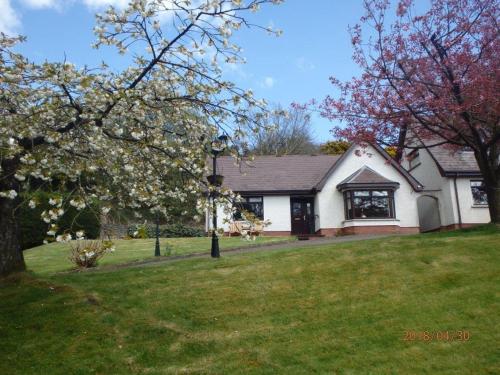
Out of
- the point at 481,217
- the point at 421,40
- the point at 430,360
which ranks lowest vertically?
the point at 430,360

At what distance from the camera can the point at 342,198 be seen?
89.3 ft

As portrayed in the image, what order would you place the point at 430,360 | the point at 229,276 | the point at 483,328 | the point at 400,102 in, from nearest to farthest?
the point at 430,360, the point at 483,328, the point at 229,276, the point at 400,102

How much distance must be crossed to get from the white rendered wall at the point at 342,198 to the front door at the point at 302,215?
1.58m

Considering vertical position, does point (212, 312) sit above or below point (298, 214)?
below

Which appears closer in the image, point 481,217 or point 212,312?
point 212,312

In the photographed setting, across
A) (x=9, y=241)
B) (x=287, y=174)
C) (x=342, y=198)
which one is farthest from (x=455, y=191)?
(x=9, y=241)

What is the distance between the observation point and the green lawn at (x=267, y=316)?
6.79 meters

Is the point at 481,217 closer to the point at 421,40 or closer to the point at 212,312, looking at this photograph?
the point at 421,40

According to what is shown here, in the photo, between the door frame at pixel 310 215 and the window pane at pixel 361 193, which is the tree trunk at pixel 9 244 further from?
the window pane at pixel 361 193

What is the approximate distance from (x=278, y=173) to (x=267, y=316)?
21.7m

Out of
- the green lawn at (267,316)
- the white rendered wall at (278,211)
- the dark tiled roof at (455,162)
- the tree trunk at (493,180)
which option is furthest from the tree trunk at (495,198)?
the white rendered wall at (278,211)

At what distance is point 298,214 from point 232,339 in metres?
21.3

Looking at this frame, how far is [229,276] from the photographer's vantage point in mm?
11281

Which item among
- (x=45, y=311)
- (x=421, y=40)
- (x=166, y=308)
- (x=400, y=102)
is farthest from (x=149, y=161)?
(x=421, y=40)
